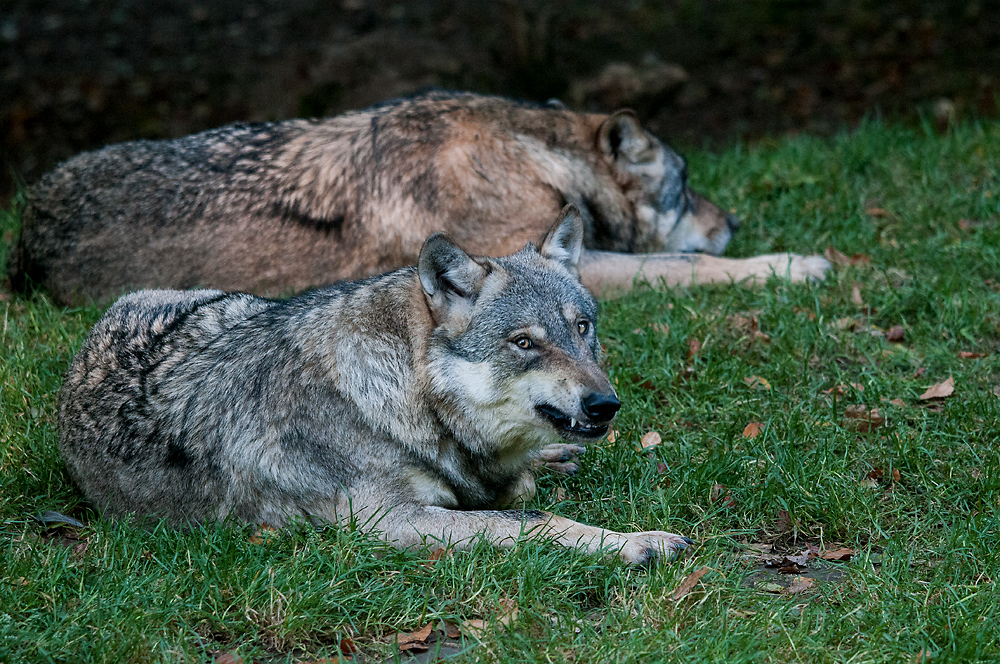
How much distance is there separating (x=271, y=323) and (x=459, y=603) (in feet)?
5.67

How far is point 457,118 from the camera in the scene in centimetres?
713

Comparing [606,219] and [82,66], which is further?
[82,66]

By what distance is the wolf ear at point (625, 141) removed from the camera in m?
7.45

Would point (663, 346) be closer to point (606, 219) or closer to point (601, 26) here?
point (606, 219)

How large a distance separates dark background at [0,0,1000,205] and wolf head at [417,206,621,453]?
6498 mm

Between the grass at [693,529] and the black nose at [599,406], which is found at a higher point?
the black nose at [599,406]

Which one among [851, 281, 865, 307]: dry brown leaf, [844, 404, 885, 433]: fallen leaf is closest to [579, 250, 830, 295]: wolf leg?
[851, 281, 865, 307]: dry brown leaf

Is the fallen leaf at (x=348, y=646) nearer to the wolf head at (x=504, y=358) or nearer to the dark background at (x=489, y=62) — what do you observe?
the wolf head at (x=504, y=358)

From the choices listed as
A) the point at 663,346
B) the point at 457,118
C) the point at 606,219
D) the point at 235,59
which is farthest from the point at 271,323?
the point at 235,59

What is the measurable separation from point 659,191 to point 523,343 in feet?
12.7

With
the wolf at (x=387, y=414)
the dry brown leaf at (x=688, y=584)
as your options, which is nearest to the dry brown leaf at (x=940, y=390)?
the wolf at (x=387, y=414)

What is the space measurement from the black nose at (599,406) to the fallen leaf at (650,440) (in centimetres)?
124

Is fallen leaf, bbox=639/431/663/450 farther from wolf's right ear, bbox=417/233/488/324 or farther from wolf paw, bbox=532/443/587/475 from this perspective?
wolf's right ear, bbox=417/233/488/324

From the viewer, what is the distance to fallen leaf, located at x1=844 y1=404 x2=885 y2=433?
17.1 feet
